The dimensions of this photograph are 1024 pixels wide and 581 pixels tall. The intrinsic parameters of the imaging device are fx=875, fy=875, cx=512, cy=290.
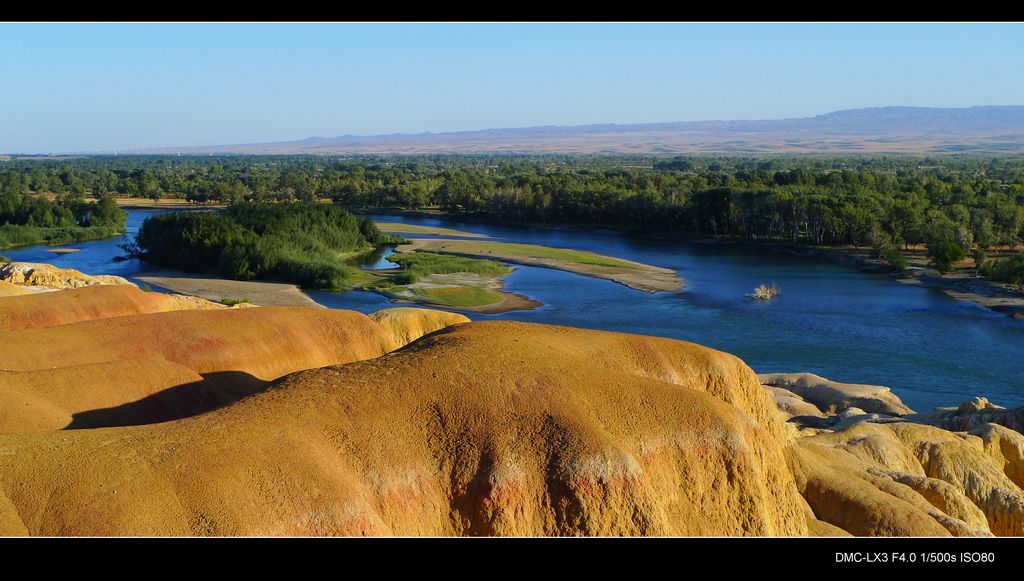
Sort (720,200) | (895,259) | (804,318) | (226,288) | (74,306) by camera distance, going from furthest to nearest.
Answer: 1. (720,200)
2. (895,259)
3. (226,288)
4. (804,318)
5. (74,306)

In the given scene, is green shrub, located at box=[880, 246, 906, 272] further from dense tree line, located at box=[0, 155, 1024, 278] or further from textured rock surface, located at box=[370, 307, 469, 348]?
textured rock surface, located at box=[370, 307, 469, 348]

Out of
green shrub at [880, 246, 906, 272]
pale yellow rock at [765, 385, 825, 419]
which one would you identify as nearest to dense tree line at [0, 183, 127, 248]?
green shrub at [880, 246, 906, 272]

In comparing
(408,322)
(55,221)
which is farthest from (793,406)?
(55,221)

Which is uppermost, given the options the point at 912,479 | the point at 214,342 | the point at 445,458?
the point at 445,458

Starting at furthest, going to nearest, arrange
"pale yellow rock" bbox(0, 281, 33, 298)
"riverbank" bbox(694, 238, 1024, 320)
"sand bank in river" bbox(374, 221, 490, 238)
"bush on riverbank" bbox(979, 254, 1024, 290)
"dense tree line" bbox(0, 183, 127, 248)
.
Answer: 1. "sand bank in river" bbox(374, 221, 490, 238)
2. "dense tree line" bbox(0, 183, 127, 248)
3. "bush on riverbank" bbox(979, 254, 1024, 290)
4. "riverbank" bbox(694, 238, 1024, 320)
5. "pale yellow rock" bbox(0, 281, 33, 298)

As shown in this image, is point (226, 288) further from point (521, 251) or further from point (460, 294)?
point (521, 251)

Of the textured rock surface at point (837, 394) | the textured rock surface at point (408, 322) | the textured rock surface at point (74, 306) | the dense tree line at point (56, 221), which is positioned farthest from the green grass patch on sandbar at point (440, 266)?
the dense tree line at point (56, 221)

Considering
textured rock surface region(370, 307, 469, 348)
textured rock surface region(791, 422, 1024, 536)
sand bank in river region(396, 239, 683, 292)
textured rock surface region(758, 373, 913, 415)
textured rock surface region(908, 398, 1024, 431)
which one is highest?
textured rock surface region(370, 307, 469, 348)
